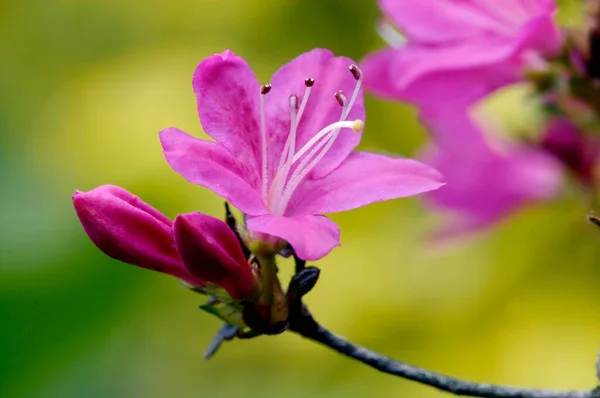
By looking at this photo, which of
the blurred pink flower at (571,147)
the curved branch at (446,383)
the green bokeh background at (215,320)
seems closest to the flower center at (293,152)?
the curved branch at (446,383)

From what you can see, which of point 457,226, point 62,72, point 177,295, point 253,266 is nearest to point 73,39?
point 62,72

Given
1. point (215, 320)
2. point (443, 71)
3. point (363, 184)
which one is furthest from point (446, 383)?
point (215, 320)

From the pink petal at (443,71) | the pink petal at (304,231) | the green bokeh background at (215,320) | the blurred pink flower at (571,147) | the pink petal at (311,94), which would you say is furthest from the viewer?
the green bokeh background at (215,320)

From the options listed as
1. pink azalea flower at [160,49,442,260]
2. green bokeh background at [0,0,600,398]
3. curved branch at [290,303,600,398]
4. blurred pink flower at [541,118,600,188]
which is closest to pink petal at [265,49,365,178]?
pink azalea flower at [160,49,442,260]

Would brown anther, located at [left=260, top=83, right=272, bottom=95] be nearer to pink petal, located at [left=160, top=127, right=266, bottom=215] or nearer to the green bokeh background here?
pink petal, located at [left=160, top=127, right=266, bottom=215]

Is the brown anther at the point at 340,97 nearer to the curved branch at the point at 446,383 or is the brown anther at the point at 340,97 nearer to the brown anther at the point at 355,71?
the brown anther at the point at 355,71

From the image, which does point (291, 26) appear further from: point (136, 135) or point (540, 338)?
point (540, 338)
